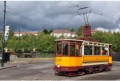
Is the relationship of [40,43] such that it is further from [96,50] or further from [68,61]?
[68,61]

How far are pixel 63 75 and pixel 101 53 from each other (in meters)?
5.84

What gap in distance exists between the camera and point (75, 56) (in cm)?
2872

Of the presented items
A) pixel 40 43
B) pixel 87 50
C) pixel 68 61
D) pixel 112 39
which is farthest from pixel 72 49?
pixel 40 43

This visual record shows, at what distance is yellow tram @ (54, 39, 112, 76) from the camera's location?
2847 centimetres

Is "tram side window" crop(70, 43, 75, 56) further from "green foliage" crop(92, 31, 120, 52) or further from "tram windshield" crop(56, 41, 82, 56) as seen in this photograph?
"green foliage" crop(92, 31, 120, 52)

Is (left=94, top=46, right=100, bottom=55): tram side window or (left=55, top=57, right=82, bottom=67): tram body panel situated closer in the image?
(left=55, top=57, right=82, bottom=67): tram body panel

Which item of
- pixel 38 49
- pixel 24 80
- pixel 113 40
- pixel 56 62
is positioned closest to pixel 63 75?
pixel 56 62

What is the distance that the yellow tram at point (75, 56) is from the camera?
28469 millimetres

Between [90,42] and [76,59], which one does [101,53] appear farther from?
[76,59]

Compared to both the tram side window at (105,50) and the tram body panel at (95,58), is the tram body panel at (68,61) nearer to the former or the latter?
the tram body panel at (95,58)

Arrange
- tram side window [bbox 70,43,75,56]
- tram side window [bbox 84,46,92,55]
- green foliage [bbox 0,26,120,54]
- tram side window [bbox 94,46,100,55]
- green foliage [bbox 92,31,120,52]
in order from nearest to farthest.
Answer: tram side window [bbox 70,43,75,56], tram side window [bbox 84,46,92,55], tram side window [bbox 94,46,100,55], green foliage [bbox 92,31,120,52], green foliage [bbox 0,26,120,54]

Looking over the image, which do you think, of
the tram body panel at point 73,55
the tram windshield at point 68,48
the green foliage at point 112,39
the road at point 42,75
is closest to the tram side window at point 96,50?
the tram body panel at point 73,55

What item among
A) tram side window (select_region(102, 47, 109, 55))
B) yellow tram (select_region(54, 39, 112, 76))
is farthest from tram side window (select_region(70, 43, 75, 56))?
tram side window (select_region(102, 47, 109, 55))

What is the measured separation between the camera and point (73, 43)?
28.7 metres
